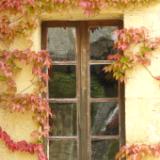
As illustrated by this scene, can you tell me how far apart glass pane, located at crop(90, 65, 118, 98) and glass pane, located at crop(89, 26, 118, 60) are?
0.13 meters

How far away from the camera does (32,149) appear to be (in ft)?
19.2

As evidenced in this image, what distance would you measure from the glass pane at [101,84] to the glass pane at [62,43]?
0.29 m

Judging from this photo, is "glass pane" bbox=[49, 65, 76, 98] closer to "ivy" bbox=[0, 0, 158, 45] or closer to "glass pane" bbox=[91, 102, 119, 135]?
"glass pane" bbox=[91, 102, 119, 135]

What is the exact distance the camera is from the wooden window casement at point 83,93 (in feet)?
19.8

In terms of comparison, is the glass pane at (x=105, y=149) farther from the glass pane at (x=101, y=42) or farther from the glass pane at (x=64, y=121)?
the glass pane at (x=101, y=42)

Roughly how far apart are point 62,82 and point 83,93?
24cm

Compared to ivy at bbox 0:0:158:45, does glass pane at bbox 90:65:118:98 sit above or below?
below

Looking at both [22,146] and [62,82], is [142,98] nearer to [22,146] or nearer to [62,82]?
[62,82]

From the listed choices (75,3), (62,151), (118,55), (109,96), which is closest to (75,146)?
(62,151)

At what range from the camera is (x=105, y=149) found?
603 cm

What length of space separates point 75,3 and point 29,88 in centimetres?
95

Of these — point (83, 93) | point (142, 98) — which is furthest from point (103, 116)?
point (142, 98)

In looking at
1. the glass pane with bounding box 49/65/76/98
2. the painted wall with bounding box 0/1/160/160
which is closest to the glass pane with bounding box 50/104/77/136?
the glass pane with bounding box 49/65/76/98

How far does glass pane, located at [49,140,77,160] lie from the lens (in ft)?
19.8
